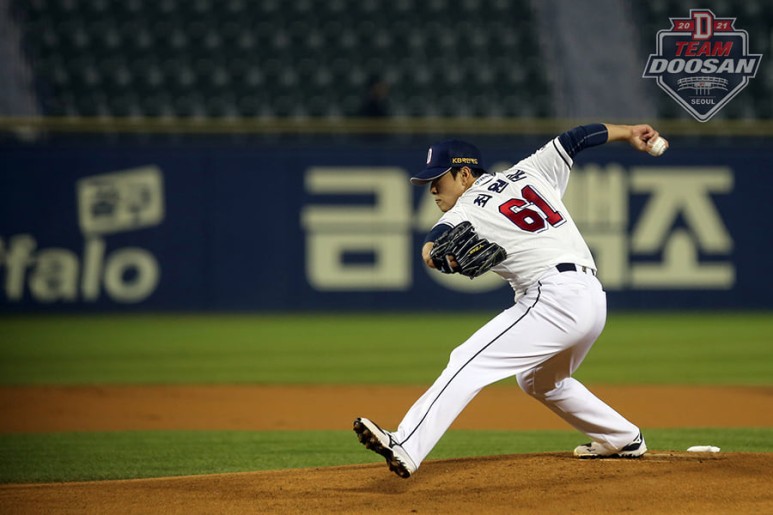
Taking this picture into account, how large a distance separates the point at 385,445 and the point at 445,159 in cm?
123

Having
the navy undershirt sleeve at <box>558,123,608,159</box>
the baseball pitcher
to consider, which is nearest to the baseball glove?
the baseball pitcher

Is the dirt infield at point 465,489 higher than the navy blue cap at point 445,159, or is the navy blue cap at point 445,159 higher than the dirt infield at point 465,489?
the navy blue cap at point 445,159

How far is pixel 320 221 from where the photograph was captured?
505 inches

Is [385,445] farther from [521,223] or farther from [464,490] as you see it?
[521,223]

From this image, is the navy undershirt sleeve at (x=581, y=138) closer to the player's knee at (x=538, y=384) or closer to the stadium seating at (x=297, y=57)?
the player's knee at (x=538, y=384)

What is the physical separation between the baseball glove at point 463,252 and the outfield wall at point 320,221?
8.38 meters

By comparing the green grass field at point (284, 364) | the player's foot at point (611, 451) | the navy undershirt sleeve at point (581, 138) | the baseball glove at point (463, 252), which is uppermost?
the navy undershirt sleeve at point (581, 138)

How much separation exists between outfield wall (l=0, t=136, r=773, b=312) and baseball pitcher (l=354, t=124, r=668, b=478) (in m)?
7.95

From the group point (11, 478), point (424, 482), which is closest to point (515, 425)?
point (424, 482)

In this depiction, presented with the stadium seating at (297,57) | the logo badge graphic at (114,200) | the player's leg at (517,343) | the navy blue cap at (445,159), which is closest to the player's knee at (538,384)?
the player's leg at (517,343)

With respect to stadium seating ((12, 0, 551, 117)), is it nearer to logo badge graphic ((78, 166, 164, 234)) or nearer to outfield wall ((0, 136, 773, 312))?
outfield wall ((0, 136, 773, 312))

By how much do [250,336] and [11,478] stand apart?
21.3 ft

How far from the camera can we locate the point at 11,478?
5.27 metres

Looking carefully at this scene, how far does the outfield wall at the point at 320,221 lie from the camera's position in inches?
500
